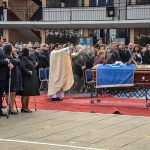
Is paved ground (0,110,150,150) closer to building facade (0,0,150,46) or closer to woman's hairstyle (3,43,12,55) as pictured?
woman's hairstyle (3,43,12,55)

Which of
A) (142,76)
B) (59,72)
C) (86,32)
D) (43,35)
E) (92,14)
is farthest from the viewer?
(43,35)

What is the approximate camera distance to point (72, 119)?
11.7m

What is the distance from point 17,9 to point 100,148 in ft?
110

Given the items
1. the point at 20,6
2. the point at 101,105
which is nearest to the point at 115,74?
the point at 101,105

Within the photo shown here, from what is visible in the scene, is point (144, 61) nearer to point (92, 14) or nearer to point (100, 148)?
point (100, 148)

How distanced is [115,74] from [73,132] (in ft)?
14.6

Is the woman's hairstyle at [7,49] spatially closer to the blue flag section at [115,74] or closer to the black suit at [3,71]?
the black suit at [3,71]

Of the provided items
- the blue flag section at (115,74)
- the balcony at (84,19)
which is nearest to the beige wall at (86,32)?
the balcony at (84,19)

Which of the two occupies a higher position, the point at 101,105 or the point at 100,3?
the point at 100,3

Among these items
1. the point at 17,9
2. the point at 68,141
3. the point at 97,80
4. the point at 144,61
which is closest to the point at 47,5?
the point at 17,9

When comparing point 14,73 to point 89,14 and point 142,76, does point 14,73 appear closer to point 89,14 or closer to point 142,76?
point 142,76

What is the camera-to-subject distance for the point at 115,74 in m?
14.2

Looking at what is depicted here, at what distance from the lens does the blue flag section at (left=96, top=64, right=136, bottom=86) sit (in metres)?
13.9

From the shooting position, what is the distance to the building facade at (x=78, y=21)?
33625 millimetres
